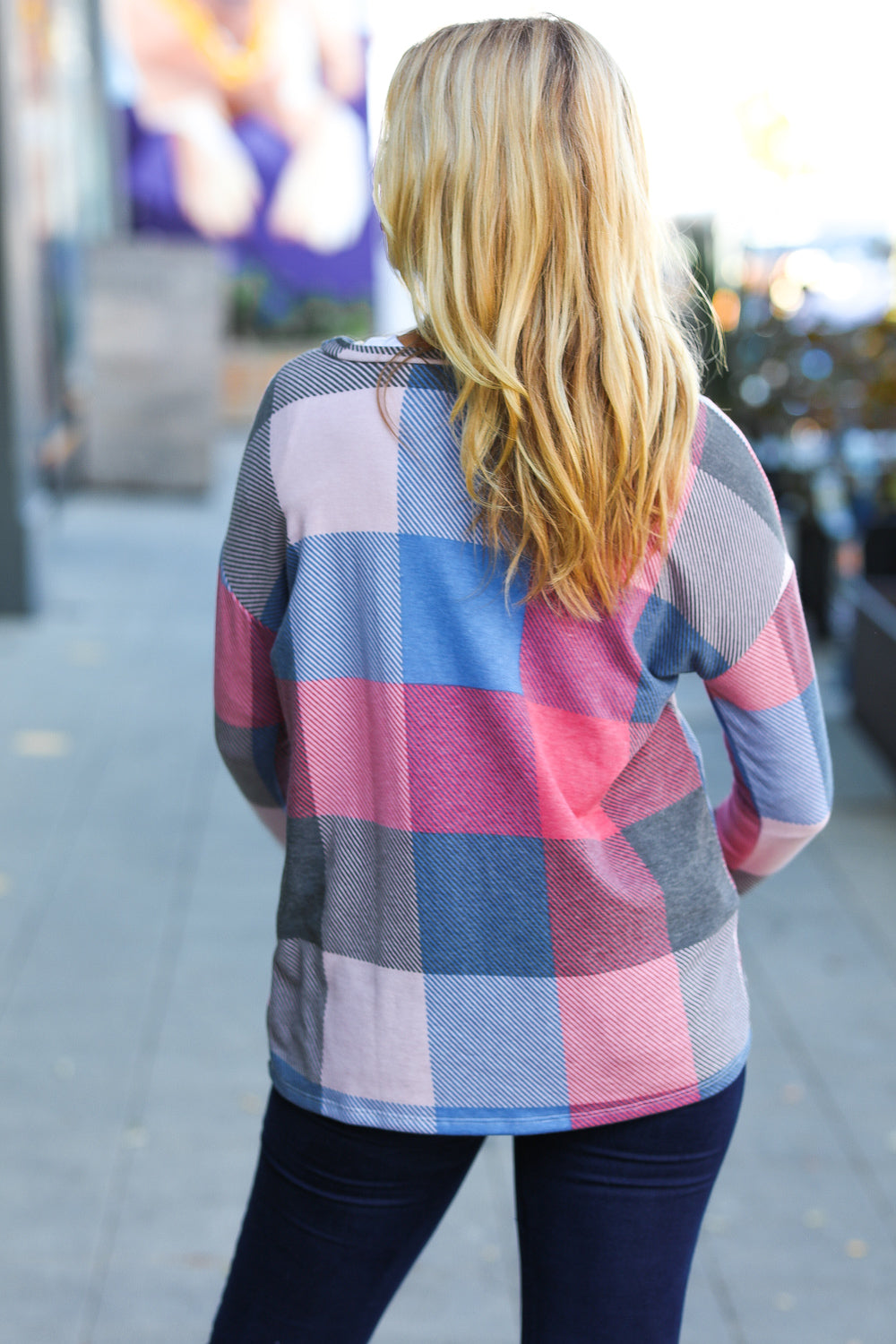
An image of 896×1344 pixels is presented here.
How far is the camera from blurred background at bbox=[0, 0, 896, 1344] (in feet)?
8.46

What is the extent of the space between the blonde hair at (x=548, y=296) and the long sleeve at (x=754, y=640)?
0.16 feet

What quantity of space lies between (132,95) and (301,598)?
1562 centimetres

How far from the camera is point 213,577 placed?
26.7ft

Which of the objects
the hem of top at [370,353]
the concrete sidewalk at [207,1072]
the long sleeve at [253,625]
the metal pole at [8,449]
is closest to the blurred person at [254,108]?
the metal pole at [8,449]

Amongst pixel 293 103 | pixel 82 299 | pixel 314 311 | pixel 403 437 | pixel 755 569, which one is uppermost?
pixel 403 437

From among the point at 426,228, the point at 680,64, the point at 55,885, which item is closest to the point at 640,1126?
the point at 426,228

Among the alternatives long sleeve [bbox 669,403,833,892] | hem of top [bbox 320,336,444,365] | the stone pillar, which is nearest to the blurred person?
the stone pillar

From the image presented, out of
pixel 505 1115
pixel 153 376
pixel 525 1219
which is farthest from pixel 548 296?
pixel 153 376

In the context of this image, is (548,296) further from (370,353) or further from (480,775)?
(480,775)

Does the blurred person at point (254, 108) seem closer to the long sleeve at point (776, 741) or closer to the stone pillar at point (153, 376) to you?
the stone pillar at point (153, 376)

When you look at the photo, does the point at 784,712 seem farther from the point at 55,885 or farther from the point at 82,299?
the point at 82,299

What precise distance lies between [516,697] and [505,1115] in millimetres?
386

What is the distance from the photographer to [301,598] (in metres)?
1.30

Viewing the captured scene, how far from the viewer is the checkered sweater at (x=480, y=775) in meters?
1.25
